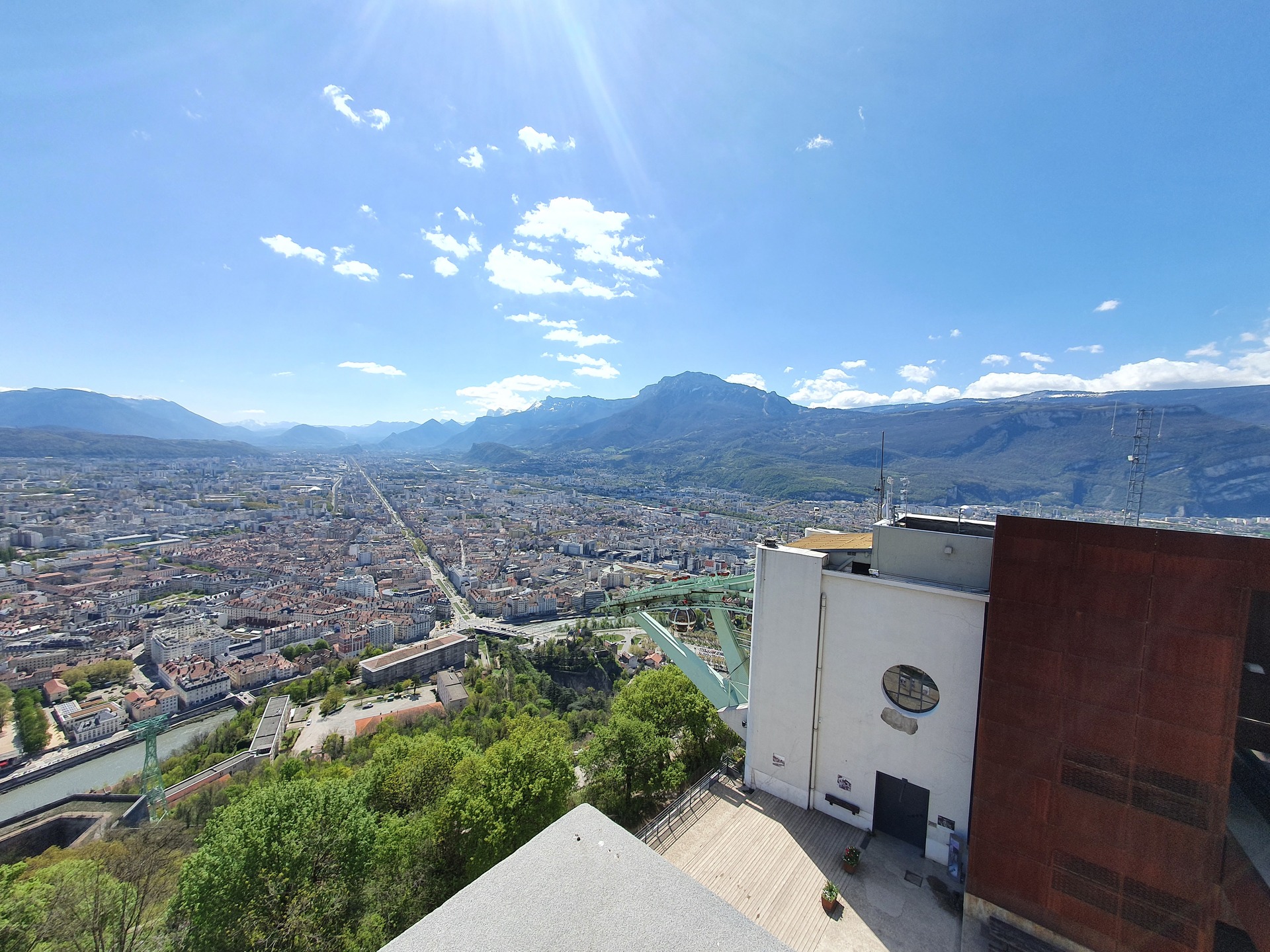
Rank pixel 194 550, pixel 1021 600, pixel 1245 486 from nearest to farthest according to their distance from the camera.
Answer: pixel 1021 600
pixel 1245 486
pixel 194 550

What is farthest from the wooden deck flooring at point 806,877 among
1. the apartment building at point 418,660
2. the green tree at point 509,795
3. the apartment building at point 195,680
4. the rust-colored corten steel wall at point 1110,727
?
the apartment building at point 195,680

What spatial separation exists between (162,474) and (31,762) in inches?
5119

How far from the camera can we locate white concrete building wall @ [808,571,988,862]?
22.4ft

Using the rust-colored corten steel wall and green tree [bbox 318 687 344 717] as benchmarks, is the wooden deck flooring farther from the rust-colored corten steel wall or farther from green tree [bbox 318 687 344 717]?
green tree [bbox 318 687 344 717]

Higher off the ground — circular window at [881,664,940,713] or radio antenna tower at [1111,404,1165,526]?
radio antenna tower at [1111,404,1165,526]

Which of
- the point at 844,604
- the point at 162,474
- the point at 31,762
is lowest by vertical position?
the point at 31,762

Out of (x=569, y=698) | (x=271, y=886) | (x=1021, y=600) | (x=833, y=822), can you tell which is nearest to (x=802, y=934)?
(x=833, y=822)

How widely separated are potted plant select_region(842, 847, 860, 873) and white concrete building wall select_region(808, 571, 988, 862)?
903 mm

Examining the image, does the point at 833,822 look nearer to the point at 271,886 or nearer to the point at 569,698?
the point at 271,886

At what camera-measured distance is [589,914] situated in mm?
3504

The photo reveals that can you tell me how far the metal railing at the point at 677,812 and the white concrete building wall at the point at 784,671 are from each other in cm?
80

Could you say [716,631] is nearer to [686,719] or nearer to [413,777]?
[686,719]

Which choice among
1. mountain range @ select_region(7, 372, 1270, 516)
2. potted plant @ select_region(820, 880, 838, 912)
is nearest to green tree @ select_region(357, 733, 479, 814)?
potted plant @ select_region(820, 880, 838, 912)

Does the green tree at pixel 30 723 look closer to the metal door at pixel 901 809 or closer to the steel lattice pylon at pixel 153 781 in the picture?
the steel lattice pylon at pixel 153 781
